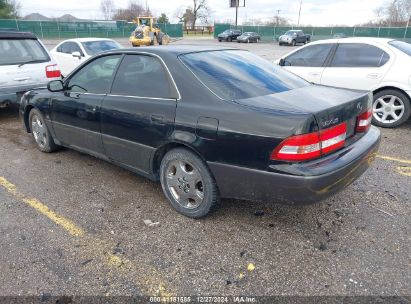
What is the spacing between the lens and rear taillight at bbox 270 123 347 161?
2357 millimetres

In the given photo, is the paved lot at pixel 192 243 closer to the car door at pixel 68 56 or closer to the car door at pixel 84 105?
the car door at pixel 84 105

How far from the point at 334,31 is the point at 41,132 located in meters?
48.7

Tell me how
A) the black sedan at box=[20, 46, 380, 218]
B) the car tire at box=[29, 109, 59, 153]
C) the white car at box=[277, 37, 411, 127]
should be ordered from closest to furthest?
the black sedan at box=[20, 46, 380, 218] < the car tire at box=[29, 109, 59, 153] < the white car at box=[277, 37, 411, 127]

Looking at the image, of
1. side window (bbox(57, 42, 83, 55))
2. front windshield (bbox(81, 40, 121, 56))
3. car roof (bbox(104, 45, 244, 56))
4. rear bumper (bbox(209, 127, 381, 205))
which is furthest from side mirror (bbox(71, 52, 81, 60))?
rear bumper (bbox(209, 127, 381, 205))

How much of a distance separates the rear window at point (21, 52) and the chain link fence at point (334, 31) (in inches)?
1537

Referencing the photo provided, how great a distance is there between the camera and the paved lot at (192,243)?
233cm

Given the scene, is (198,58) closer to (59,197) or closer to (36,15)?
(59,197)

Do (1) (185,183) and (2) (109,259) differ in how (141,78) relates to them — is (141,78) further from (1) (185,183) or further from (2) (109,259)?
(2) (109,259)

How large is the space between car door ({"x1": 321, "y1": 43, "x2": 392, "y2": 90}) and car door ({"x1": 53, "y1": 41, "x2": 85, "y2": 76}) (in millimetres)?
6933

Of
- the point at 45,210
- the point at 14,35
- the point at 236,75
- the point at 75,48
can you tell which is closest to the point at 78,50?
the point at 75,48

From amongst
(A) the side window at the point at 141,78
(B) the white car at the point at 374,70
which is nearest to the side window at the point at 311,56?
(B) the white car at the point at 374,70

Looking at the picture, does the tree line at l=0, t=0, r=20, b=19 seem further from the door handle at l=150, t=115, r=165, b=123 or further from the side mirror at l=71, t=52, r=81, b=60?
the door handle at l=150, t=115, r=165, b=123

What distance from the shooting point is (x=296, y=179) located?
238 centimetres

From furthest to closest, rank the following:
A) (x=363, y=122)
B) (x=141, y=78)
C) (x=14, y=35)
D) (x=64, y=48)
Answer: (x=64, y=48) → (x=14, y=35) → (x=141, y=78) → (x=363, y=122)
